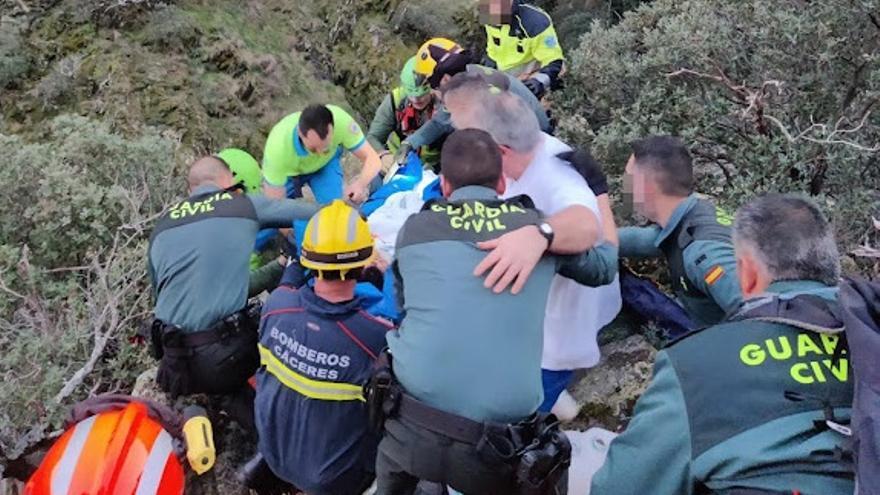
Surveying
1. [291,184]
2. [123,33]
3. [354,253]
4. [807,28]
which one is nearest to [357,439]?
[354,253]

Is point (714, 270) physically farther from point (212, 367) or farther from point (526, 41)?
point (526, 41)

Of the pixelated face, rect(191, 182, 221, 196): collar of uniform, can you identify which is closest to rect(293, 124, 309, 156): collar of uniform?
rect(191, 182, 221, 196): collar of uniform

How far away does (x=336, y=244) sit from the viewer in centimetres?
294

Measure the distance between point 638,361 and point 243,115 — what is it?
655 cm

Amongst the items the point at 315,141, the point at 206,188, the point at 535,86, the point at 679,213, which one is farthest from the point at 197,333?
the point at 535,86

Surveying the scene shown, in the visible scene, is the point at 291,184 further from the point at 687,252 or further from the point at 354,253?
the point at 687,252

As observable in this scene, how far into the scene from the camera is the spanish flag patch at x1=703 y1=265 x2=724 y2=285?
116 inches

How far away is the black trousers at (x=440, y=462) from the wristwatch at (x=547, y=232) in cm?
73

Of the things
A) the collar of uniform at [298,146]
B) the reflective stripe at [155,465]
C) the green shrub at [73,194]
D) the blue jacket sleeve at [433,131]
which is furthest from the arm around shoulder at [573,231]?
the green shrub at [73,194]

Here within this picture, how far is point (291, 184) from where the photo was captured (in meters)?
5.27

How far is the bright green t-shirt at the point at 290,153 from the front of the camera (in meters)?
4.96

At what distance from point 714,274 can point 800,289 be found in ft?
3.41

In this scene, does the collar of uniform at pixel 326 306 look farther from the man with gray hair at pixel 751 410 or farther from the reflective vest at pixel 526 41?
the reflective vest at pixel 526 41

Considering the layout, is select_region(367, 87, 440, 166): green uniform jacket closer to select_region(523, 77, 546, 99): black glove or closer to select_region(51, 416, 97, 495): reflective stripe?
select_region(523, 77, 546, 99): black glove
